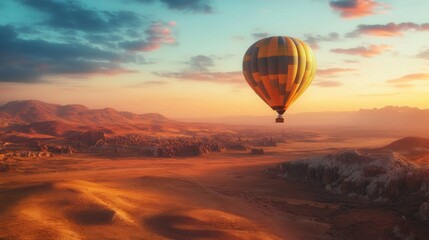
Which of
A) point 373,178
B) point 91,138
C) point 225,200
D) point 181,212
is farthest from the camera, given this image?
point 91,138

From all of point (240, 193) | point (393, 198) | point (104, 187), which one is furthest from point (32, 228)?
point (393, 198)

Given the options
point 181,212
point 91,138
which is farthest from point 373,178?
point 91,138

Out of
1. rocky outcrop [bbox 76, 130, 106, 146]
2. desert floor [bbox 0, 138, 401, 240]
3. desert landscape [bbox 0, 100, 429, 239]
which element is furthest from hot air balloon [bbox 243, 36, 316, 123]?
rocky outcrop [bbox 76, 130, 106, 146]

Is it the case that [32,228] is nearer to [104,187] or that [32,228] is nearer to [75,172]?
[104,187]

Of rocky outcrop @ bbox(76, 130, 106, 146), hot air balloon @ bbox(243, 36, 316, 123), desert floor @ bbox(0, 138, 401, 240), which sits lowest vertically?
desert floor @ bbox(0, 138, 401, 240)

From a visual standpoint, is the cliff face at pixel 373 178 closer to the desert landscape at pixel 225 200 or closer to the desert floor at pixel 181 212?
the desert landscape at pixel 225 200

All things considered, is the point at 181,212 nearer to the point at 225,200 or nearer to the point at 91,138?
the point at 225,200

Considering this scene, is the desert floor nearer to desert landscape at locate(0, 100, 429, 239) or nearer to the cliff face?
desert landscape at locate(0, 100, 429, 239)
